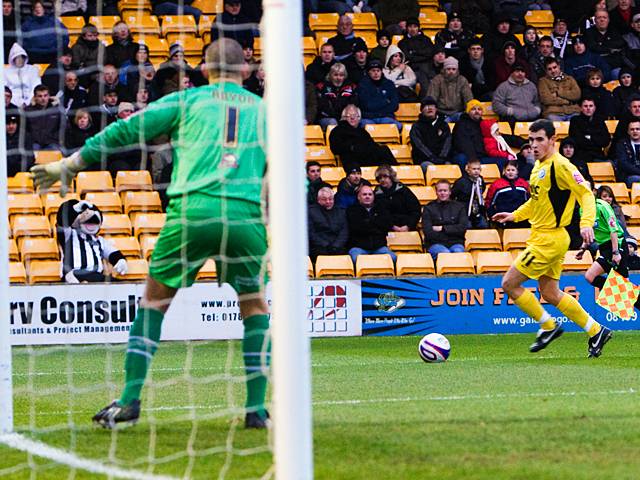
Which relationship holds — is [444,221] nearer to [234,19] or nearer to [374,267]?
[374,267]

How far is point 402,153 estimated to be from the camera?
19.0m

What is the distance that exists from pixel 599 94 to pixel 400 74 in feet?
10.2

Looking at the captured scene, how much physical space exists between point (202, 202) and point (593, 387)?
12.3 ft

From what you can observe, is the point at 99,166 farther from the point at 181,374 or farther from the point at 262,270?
the point at 262,270

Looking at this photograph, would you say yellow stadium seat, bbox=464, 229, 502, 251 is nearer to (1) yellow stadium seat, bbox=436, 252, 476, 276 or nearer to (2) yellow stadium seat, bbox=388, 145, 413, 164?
(1) yellow stadium seat, bbox=436, 252, 476, 276

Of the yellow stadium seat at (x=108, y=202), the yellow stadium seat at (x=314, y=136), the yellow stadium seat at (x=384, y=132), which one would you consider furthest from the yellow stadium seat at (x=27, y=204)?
the yellow stadium seat at (x=384, y=132)

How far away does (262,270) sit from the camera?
23.1 ft

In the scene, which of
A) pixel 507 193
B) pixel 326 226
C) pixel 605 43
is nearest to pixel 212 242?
pixel 326 226

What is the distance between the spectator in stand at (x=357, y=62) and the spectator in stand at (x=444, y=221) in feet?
9.15

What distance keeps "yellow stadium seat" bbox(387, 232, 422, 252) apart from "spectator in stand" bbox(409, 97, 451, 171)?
1508mm

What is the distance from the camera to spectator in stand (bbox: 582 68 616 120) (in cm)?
1964

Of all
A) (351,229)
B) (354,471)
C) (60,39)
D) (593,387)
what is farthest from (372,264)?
(354,471)

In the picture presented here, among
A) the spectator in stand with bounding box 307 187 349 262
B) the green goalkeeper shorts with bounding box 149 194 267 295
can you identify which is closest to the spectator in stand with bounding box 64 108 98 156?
the spectator in stand with bounding box 307 187 349 262

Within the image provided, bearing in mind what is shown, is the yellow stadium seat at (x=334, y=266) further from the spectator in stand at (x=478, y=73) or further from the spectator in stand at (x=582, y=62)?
the spectator in stand at (x=582, y=62)
